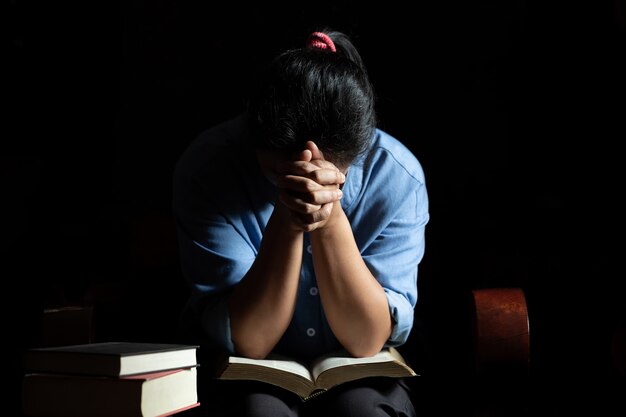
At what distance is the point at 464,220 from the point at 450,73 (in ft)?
1.04

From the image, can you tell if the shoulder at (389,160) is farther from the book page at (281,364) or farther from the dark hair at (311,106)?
the book page at (281,364)

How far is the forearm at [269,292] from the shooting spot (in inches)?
42.9

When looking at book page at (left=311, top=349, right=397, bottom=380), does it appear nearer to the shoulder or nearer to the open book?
the open book

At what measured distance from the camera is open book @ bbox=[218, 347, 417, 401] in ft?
3.38

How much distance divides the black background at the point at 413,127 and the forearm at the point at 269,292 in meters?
0.54

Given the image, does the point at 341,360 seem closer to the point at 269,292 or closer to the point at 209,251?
the point at 269,292

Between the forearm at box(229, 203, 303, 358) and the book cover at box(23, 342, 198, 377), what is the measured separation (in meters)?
0.16

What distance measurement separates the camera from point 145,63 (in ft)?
5.38

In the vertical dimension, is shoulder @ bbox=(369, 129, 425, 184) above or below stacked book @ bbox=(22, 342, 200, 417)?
above

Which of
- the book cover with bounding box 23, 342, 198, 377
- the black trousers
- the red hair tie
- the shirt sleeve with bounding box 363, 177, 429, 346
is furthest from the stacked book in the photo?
the red hair tie

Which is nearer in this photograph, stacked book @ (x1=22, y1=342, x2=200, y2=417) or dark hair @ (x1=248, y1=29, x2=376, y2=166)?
stacked book @ (x1=22, y1=342, x2=200, y2=417)

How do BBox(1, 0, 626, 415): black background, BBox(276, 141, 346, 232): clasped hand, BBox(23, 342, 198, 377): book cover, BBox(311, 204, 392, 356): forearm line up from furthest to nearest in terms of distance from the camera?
BBox(1, 0, 626, 415): black background < BBox(311, 204, 392, 356): forearm < BBox(276, 141, 346, 232): clasped hand < BBox(23, 342, 198, 377): book cover

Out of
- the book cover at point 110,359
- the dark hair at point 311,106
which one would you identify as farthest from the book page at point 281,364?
the dark hair at point 311,106

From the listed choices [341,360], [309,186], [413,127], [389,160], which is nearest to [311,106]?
[309,186]
